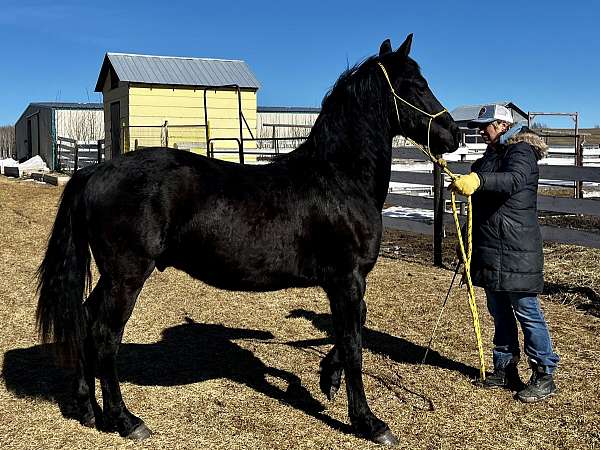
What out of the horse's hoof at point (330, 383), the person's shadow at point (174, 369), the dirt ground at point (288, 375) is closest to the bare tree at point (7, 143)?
the dirt ground at point (288, 375)

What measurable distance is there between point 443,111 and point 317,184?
0.93 m

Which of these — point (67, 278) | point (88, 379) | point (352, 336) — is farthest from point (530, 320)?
point (67, 278)

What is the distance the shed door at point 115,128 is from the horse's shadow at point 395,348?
17.6 m

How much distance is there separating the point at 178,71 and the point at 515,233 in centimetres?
1983

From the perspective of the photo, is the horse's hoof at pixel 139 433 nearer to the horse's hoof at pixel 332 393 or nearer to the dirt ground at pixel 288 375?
the dirt ground at pixel 288 375

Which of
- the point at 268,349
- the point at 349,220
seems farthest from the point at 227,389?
the point at 349,220

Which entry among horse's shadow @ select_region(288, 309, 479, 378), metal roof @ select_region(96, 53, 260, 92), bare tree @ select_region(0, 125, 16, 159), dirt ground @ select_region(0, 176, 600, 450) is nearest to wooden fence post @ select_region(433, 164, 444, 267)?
dirt ground @ select_region(0, 176, 600, 450)

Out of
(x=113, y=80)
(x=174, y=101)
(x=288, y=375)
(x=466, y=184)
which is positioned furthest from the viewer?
(x=113, y=80)

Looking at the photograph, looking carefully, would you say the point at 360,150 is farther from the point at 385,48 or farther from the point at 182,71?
the point at 182,71

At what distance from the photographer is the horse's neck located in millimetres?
3871

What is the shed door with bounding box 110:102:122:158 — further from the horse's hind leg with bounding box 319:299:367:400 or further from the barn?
the horse's hind leg with bounding box 319:299:367:400

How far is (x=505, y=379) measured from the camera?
4.50 m

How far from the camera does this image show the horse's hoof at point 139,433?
362 cm

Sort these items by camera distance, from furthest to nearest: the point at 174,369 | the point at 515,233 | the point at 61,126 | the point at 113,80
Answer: the point at 61,126
the point at 113,80
the point at 174,369
the point at 515,233
